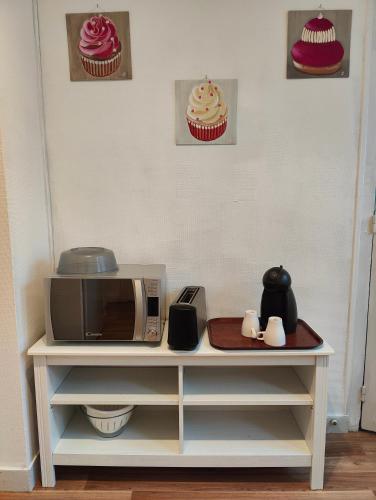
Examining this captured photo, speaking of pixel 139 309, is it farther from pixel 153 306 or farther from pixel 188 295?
pixel 188 295

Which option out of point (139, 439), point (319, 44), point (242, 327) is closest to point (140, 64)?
point (319, 44)

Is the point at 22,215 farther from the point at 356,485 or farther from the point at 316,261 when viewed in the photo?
the point at 356,485

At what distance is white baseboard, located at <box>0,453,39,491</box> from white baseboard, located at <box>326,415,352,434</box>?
1.49 meters

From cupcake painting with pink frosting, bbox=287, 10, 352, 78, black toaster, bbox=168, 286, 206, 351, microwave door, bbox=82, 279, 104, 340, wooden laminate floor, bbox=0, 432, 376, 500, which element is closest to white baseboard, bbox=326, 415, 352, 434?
wooden laminate floor, bbox=0, 432, 376, 500

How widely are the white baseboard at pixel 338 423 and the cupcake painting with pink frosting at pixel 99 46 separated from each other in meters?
2.05

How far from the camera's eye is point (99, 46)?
1.85 metres

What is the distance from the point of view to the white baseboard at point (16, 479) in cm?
168

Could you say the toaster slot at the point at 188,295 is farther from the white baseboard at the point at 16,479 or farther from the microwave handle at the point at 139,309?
the white baseboard at the point at 16,479

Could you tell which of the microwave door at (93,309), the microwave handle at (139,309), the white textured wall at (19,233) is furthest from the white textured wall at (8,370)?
the microwave handle at (139,309)

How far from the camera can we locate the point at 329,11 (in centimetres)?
181

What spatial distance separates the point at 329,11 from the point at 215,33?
54 cm

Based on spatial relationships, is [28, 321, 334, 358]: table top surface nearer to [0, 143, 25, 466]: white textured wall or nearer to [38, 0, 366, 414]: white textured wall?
[0, 143, 25, 466]: white textured wall

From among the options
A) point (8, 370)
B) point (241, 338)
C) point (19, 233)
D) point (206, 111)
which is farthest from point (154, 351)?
point (206, 111)

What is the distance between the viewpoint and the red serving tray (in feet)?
5.34
